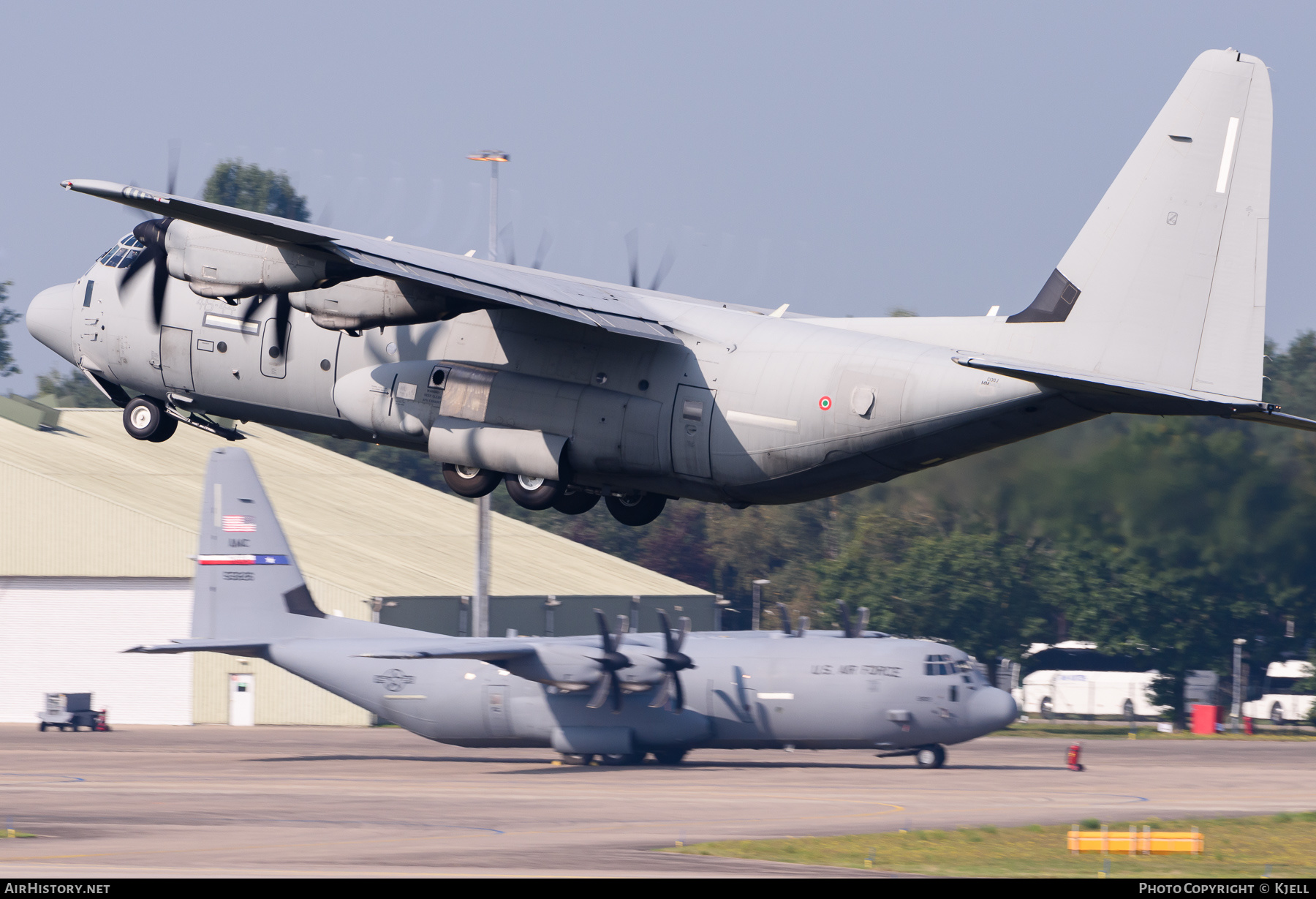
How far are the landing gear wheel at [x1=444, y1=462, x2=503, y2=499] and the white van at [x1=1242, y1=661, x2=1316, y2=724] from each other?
198 feet

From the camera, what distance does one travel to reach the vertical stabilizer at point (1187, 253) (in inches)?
909

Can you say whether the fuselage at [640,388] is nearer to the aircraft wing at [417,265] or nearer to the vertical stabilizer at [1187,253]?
the aircraft wing at [417,265]

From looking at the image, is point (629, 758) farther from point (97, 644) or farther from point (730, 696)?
point (97, 644)

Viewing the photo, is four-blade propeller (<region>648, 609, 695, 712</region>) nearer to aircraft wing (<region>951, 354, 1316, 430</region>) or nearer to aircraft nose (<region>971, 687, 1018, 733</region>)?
aircraft nose (<region>971, 687, 1018, 733</region>)

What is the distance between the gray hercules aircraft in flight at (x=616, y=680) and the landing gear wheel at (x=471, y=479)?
2657cm

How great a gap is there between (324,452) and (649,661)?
4277 cm

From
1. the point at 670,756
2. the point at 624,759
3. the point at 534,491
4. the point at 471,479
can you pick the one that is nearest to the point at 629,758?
the point at 624,759

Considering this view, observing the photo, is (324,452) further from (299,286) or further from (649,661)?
(299,286)

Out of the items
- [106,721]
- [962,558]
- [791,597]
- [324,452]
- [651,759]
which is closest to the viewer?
[651,759]

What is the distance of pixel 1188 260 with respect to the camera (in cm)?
2344

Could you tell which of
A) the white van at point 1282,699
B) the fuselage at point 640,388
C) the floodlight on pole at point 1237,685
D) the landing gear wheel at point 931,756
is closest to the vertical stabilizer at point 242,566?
the landing gear wheel at point 931,756

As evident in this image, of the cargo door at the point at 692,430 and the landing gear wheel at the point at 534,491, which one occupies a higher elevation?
the cargo door at the point at 692,430

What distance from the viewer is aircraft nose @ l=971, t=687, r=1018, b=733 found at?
53.6 m

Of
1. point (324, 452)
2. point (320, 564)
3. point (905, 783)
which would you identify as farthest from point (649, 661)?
point (324, 452)
